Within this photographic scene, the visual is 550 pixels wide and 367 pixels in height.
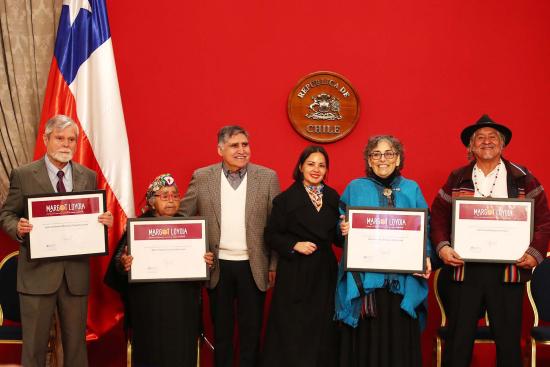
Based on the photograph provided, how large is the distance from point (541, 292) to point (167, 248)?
2.45 meters

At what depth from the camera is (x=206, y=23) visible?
4.35 metres

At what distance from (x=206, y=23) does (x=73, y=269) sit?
1975 mm

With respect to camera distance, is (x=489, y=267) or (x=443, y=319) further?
(x=443, y=319)

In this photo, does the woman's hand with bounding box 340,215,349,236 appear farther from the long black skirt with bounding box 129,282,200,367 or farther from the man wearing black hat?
the long black skirt with bounding box 129,282,200,367

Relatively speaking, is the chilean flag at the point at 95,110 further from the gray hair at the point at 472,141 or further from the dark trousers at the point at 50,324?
the gray hair at the point at 472,141

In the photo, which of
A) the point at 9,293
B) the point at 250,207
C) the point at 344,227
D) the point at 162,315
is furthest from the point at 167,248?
the point at 9,293

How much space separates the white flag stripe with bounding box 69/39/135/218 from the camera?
13.0ft

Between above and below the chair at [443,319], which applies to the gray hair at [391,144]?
above

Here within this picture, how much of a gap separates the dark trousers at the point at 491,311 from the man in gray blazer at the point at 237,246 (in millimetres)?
1130

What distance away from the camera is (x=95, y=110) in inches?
158

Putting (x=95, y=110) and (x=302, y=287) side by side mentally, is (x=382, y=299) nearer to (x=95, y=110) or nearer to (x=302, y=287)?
(x=302, y=287)

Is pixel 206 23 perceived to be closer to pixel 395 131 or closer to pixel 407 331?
pixel 395 131

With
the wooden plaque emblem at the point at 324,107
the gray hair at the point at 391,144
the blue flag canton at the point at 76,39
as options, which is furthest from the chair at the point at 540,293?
the blue flag canton at the point at 76,39

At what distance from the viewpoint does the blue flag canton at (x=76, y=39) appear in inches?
157
